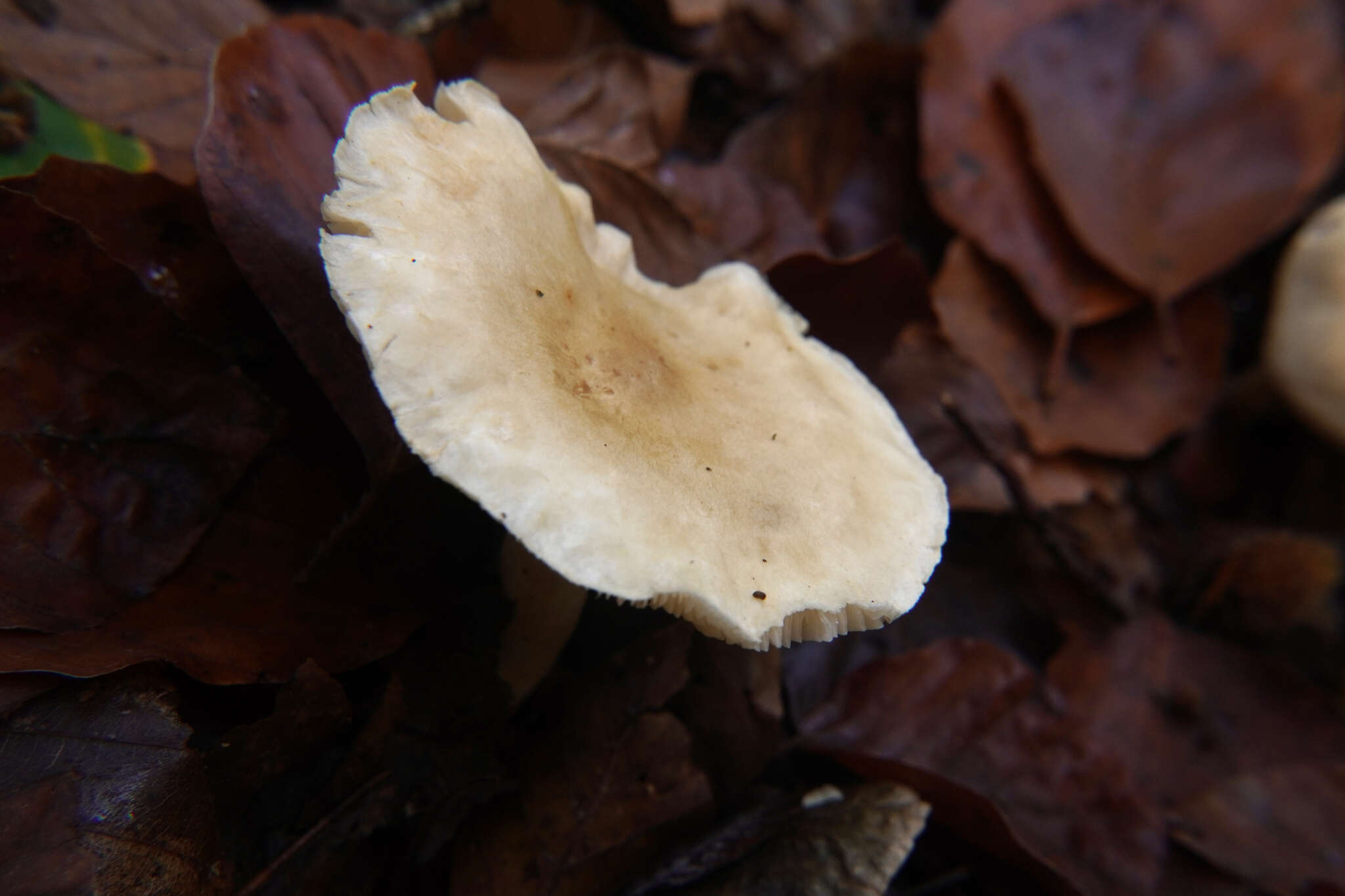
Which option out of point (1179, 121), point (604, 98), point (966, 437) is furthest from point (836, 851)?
point (1179, 121)

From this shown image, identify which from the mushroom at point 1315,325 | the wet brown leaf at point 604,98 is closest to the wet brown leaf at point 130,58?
the wet brown leaf at point 604,98

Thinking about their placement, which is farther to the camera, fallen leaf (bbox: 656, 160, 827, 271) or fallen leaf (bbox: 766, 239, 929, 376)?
fallen leaf (bbox: 656, 160, 827, 271)

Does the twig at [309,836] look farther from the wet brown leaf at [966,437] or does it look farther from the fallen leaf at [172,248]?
the wet brown leaf at [966,437]

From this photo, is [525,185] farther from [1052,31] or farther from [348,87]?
[1052,31]

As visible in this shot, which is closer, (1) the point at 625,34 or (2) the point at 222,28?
(2) the point at 222,28

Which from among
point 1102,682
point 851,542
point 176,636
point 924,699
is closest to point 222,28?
point 176,636

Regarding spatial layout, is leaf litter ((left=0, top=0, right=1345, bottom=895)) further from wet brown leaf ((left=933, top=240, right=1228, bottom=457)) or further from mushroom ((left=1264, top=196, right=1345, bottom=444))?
mushroom ((left=1264, top=196, right=1345, bottom=444))

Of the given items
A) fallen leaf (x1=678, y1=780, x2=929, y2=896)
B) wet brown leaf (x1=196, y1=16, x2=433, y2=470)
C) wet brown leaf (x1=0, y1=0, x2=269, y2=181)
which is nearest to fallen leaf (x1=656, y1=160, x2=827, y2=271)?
wet brown leaf (x1=196, y1=16, x2=433, y2=470)
